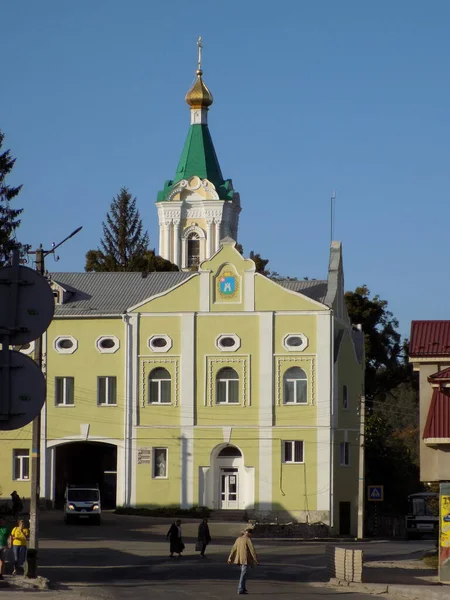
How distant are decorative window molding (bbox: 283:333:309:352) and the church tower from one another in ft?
113

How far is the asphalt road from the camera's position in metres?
28.9

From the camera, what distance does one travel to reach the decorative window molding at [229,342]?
62.7 m

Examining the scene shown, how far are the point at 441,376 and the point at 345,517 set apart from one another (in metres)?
36.6

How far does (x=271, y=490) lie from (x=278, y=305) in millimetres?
8993

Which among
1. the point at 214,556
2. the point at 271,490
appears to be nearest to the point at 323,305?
the point at 271,490

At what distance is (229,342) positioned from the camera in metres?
62.8

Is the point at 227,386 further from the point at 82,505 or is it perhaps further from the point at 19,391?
the point at 19,391

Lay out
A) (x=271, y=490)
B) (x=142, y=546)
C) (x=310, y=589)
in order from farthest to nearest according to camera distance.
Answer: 1. (x=271, y=490)
2. (x=142, y=546)
3. (x=310, y=589)

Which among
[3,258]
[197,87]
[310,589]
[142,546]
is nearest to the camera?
[310,589]

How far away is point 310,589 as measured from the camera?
98.1 feet

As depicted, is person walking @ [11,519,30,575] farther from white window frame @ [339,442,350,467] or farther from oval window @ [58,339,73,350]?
white window frame @ [339,442,350,467]

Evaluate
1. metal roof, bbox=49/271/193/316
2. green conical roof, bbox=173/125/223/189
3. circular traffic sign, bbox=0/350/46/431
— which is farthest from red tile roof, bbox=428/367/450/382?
green conical roof, bbox=173/125/223/189

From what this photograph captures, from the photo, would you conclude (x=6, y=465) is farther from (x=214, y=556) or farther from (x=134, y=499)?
(x=214, y=556)

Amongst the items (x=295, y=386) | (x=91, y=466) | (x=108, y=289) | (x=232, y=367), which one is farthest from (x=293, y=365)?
(x=91, y=466)
